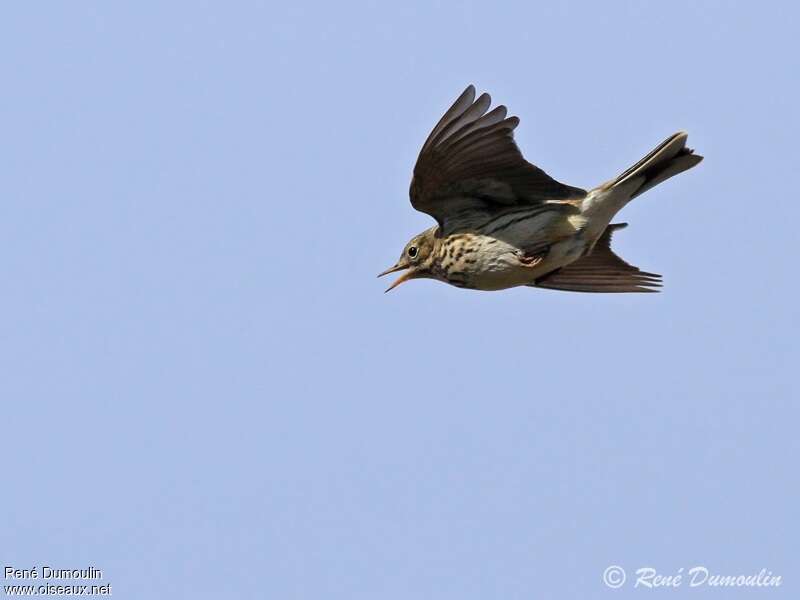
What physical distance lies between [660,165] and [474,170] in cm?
148

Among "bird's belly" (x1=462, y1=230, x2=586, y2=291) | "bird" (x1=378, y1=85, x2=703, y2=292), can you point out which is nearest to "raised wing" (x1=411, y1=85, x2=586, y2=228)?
"bird" (x1=378, y1=85, x2=703, y2=292)

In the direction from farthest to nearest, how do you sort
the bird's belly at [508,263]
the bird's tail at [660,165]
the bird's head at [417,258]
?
the bird's head at [417,258] → the bird's belly at [508,263] → the bird's tail at [660,165]

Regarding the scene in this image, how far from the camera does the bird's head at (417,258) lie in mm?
12609

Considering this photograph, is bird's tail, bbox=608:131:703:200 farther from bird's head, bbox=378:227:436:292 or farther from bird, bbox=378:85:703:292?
bird's head, bbox=378:227:436:292

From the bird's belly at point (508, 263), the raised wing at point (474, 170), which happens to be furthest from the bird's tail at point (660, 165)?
the bird's belly at point (508, 263)

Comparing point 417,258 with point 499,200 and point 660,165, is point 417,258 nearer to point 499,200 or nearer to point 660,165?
point 499,200

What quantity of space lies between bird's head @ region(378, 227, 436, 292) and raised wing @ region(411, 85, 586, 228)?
0.29m

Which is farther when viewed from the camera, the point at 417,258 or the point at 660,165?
the point at 417,258

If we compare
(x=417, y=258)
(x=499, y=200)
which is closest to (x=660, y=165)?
(x=499, y=200)

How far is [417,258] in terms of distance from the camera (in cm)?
1275

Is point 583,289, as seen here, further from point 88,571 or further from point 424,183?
point 88,571

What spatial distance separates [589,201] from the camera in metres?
11.8

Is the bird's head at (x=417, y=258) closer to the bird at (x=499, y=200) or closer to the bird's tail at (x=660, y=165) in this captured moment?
the bird at (x=499, y=200)

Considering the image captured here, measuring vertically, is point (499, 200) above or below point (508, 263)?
above
